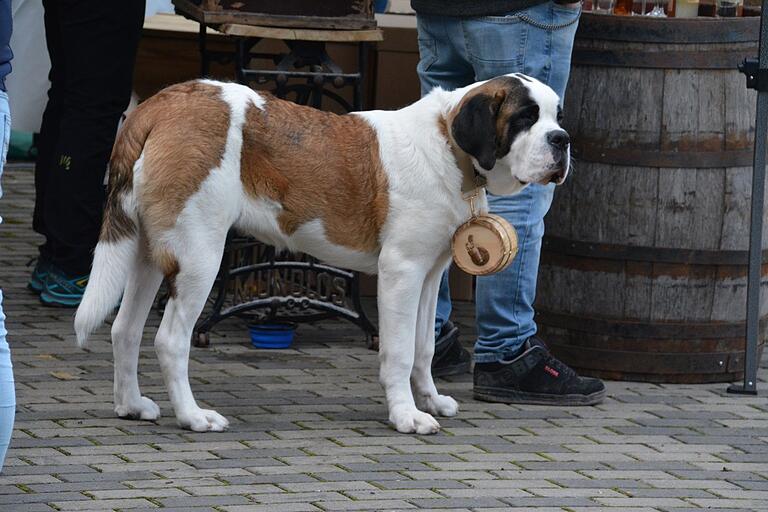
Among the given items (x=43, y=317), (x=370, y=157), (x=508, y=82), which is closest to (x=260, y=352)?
(x=43, y=317)

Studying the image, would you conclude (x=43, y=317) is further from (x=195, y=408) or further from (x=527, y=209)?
(x=527, y=209)

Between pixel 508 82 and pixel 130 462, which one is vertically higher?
pixel 508 82

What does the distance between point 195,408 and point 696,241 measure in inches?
86.3

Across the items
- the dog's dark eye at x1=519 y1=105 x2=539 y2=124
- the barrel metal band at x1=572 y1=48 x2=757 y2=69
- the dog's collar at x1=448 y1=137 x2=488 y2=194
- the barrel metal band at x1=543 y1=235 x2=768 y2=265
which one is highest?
the barrel metal band at x1=572 y1=48 x2=757 y2=69

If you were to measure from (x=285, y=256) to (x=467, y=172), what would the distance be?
1786 millimetres

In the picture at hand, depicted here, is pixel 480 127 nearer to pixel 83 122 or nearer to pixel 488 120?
pixel 488 120

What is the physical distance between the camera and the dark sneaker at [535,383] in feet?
19.1

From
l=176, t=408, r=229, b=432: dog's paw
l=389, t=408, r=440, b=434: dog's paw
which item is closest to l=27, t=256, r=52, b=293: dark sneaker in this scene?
l=176, t=408, r=229, b=432: dog's paw

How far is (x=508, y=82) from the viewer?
5.16 m

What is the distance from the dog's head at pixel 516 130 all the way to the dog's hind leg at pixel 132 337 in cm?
118

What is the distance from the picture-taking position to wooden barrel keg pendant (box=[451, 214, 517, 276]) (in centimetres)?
516

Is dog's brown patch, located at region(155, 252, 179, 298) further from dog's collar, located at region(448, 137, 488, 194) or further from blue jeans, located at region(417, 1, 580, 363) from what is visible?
blue jeans, located at region(417, 1, 580, 363)

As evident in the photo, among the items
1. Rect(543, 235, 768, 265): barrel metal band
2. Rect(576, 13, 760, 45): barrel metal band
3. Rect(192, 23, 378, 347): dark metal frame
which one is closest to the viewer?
Rect(576, 13, 760, 45): barrel metal band

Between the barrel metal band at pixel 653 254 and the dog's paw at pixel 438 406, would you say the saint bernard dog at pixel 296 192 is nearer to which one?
the dog's paw at pixel 438 406
